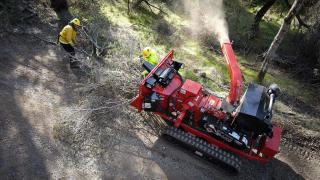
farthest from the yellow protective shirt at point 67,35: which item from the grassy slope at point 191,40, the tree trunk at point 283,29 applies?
the tree trunk at point 283,29

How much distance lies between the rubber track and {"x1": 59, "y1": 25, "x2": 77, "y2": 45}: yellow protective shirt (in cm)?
437

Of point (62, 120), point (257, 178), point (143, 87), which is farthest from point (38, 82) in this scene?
point (257, 178)

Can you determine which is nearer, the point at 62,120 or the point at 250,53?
the point at 62,120

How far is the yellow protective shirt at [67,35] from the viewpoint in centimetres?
1068

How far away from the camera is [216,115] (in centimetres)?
886

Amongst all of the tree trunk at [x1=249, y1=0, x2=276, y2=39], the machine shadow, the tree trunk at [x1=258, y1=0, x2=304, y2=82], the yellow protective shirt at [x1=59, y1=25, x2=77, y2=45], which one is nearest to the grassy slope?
the tree trunk at [x1=249, y1=0, x2=276, y2=39]

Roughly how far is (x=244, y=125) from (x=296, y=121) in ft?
12.1

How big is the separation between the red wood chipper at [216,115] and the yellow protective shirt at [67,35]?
3164mm

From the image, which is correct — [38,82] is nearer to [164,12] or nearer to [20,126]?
[20,126]

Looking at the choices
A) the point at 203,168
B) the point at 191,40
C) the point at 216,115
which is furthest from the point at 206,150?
the point at 191,40

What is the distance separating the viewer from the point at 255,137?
28.6ft

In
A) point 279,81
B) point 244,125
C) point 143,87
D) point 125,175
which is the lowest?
point 125,175

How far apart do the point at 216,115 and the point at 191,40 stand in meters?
6.95

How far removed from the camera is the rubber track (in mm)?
8508
